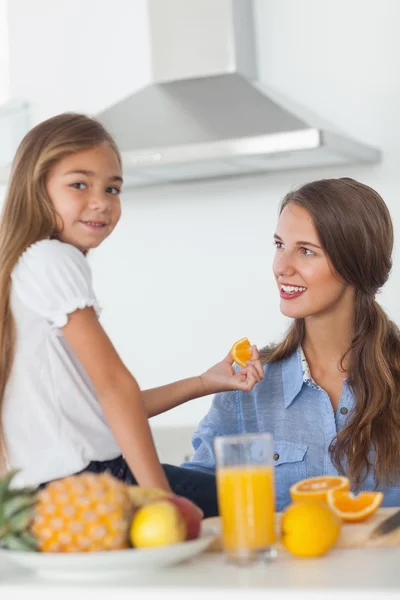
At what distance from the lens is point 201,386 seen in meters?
2.10

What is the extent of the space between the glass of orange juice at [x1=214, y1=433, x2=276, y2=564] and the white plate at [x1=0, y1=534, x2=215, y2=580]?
6 cm

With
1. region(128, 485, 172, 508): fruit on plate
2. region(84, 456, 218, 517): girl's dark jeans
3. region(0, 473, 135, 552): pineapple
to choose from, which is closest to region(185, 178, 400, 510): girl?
region(84, 456, 218, 517): girl's dark jeans

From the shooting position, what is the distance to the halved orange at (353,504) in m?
1.51

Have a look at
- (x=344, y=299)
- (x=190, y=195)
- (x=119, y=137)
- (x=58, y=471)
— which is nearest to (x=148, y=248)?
(x=190, y=195)

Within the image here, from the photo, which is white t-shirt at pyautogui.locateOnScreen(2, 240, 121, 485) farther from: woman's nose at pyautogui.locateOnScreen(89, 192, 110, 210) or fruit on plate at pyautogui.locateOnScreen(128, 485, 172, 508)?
fruit on plate at pyautogui.locateOnScreen(128, 485, 172, 508)

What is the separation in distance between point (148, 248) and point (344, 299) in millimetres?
1958

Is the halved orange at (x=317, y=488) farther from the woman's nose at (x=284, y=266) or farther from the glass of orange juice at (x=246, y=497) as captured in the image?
the woman's nose at (x=284, y=266)

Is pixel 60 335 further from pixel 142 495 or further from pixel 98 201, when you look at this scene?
pixel 142 495

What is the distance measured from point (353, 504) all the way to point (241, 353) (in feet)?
2.11

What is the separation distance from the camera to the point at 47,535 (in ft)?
4.11

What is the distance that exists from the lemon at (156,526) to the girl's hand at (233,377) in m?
0.76

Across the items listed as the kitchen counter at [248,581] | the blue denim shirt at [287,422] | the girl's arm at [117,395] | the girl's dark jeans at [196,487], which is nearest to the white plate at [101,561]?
the kitchen counter at [248,581]

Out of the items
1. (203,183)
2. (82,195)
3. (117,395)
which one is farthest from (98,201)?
(203,183)

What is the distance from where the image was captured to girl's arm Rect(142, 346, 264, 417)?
2062 millimetres
